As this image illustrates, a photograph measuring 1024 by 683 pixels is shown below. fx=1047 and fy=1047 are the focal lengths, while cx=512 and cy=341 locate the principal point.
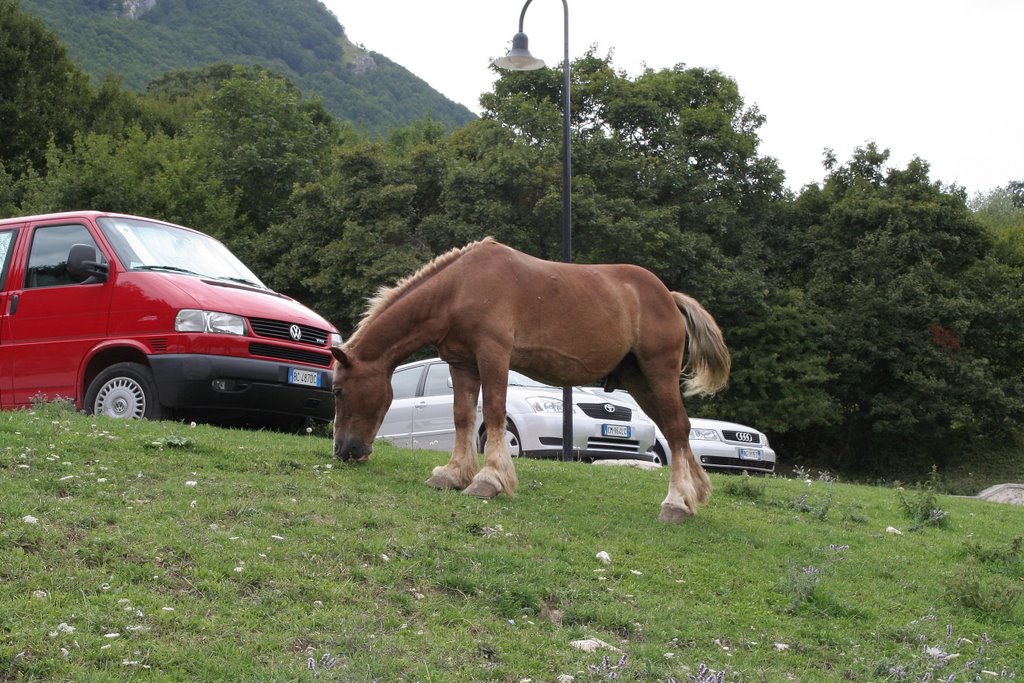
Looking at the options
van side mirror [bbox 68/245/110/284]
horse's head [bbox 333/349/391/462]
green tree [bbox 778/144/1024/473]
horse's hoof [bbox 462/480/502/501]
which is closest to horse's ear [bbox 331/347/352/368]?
horse's head [bbox 333/349/391/462]

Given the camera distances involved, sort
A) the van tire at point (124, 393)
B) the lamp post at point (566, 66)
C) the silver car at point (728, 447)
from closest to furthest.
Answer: the van tire at point (124, 393), the lamp post at point (566, 66), the silver car at point (728, 447)

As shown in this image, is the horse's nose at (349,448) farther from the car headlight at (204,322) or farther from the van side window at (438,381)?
the van side window at (438,381)

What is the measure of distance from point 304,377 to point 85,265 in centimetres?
224

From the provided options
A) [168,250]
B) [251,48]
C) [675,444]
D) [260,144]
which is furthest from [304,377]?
[251,48]

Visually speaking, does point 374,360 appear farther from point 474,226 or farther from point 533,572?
point 474,226

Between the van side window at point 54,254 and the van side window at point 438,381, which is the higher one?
the van side window at point 54,254

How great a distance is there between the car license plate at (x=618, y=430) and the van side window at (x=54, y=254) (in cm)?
717

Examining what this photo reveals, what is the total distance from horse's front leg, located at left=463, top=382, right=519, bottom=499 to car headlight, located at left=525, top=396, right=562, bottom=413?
5729 mm

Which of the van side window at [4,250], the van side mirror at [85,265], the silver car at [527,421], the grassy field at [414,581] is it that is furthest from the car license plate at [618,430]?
the van side window at [4,250]

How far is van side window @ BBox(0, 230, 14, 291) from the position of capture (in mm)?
10359

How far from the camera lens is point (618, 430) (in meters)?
14.5

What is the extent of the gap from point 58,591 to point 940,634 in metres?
4.74

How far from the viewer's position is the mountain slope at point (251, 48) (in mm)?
75375

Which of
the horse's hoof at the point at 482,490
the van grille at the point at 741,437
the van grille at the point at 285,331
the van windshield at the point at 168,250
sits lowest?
the horse's hoof at the point at 482,490
